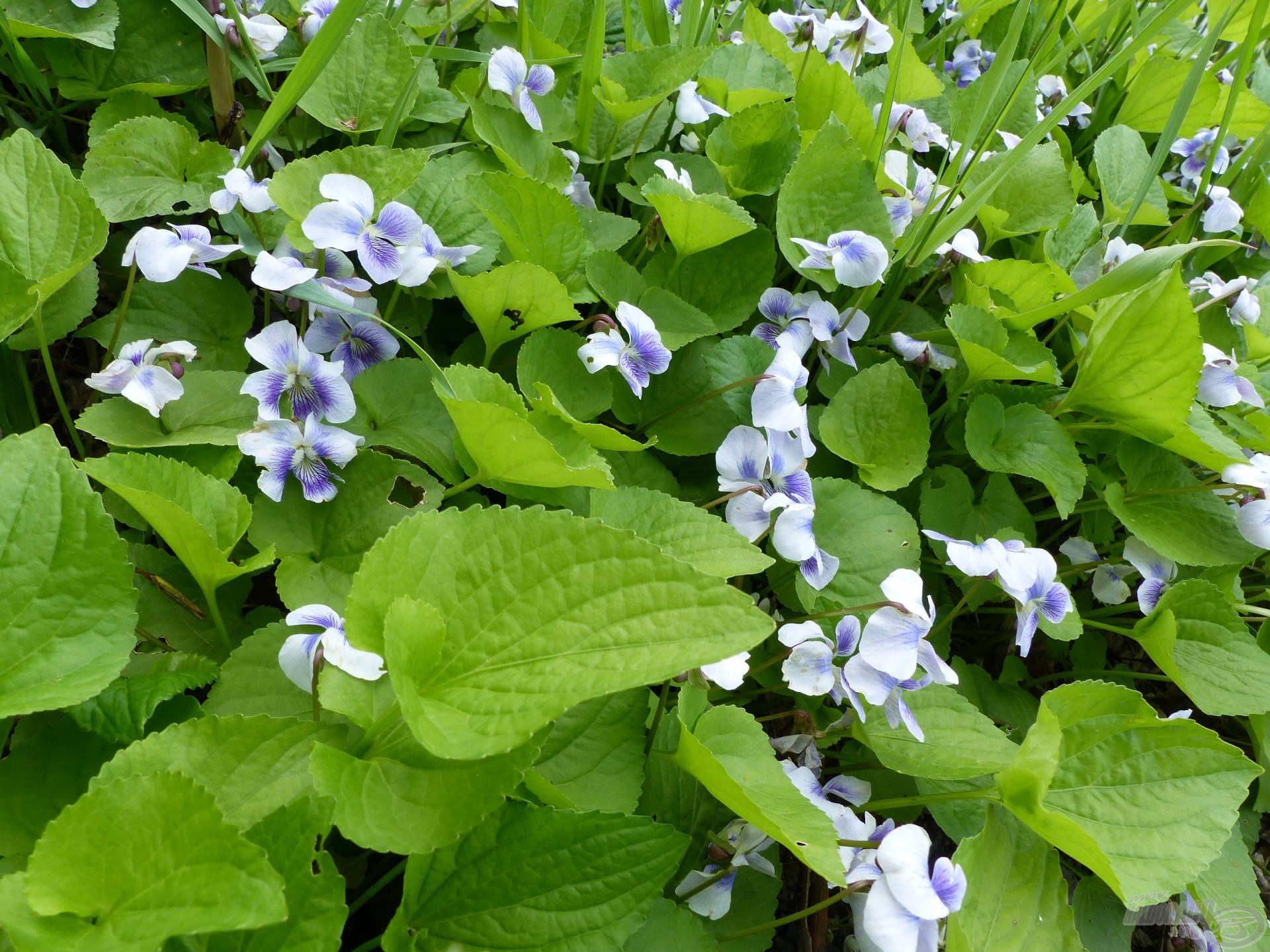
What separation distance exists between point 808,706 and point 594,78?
1149 mm

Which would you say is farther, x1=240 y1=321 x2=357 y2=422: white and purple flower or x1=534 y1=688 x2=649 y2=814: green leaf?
x1=240 y1=321 x2=357 y2=422: white and purple flower

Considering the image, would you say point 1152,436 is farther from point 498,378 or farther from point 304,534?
point 304,534

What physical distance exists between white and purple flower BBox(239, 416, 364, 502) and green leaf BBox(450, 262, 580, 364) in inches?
10.4

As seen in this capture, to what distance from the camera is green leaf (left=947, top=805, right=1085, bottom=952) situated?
1.15 m

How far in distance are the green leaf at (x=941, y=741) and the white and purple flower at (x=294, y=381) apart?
0.82m

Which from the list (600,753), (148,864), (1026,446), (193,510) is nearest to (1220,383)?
(1026,446)

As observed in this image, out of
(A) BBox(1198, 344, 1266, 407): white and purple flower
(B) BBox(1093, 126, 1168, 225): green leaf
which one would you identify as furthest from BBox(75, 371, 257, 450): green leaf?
(B) BBox(1093, 126, 1168, 225): green leaf

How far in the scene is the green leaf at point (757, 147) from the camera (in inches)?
68.6

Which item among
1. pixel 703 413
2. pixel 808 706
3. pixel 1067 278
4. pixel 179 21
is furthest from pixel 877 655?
pixel 179 21

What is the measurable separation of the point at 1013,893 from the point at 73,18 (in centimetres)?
191

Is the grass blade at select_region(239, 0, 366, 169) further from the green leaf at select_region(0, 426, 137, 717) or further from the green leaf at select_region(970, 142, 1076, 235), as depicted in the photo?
the green leaf at select_region(970, 142, 1076, 235)

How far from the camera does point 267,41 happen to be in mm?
1566

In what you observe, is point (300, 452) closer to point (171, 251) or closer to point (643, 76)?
point (171, 251)

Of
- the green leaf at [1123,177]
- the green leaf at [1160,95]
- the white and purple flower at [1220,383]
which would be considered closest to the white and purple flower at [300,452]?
the white and purple flower at [1220,383]
